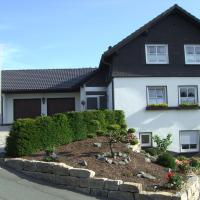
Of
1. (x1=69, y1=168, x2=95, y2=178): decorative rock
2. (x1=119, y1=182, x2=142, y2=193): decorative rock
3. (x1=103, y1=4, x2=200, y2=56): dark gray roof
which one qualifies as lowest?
(x1=119, y1=182, x2=142, y2=193): decorative rock

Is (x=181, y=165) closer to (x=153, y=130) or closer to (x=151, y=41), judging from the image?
(x=153, y=130)

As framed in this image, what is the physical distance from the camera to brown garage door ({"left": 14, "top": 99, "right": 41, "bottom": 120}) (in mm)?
30453

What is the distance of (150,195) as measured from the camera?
11492mm

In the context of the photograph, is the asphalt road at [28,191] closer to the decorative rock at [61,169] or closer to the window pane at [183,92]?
the decorative rock at [61,169]

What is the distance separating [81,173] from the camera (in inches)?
501

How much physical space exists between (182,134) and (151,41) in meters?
5.66

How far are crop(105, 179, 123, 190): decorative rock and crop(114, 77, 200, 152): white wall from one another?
12.2 m

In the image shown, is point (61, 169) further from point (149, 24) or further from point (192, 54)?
point (192, 54)

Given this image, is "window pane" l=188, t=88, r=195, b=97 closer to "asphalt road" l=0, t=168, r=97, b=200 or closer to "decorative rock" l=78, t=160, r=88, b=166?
"decorative rock" l=78, t=160, r=88, b=166

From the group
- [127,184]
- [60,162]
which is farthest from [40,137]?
[127,184]

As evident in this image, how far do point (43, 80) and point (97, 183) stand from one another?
20.1m

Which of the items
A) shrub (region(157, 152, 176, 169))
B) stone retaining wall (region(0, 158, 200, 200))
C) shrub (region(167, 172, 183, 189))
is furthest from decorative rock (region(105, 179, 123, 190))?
shrub (region(157, 152, 176, 169))

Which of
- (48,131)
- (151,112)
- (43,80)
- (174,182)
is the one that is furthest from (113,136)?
(43,80)

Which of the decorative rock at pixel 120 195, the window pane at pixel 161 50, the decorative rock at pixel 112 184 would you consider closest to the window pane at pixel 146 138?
the window pane at pixel 161 50
